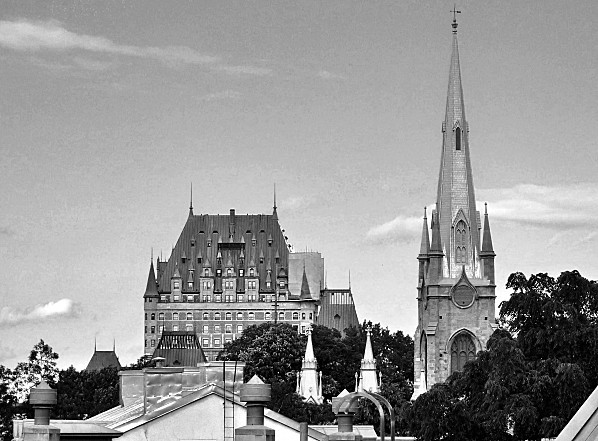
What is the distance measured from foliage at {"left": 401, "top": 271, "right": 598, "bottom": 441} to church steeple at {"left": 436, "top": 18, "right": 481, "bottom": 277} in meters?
114

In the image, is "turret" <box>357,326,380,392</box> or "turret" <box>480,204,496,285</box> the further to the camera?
"turret" <box>480,204,496,285</box>

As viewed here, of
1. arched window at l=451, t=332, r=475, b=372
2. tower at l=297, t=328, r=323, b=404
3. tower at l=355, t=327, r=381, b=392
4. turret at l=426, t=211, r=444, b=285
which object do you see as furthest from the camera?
turret at l=426, t=211, r=444, b=285

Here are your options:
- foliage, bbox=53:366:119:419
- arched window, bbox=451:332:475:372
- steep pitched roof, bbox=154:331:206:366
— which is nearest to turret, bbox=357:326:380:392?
arched window, bbox=451:332:475:372

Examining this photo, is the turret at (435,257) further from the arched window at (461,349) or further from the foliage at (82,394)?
the foliage at (82,394)

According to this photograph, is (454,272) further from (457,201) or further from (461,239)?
(457,201)

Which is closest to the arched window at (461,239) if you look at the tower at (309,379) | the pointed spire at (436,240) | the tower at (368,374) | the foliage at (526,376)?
the pointed spire at (436,240)

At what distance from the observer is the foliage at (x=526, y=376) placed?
50.8m

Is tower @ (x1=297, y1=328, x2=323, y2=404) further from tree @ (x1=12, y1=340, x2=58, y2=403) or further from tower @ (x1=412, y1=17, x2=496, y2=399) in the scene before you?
tree @ (x1=12, y1=340, x2=58, y2=403)

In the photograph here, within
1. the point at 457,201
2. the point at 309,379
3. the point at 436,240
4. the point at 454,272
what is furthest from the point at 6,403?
the point at 457,201

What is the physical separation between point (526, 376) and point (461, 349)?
117 metres

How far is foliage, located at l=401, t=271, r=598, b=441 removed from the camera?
50750mm

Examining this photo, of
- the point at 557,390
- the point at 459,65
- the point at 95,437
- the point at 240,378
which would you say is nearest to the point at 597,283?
the point at 557,390

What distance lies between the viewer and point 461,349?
16788 cm

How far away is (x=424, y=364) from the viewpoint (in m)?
168
